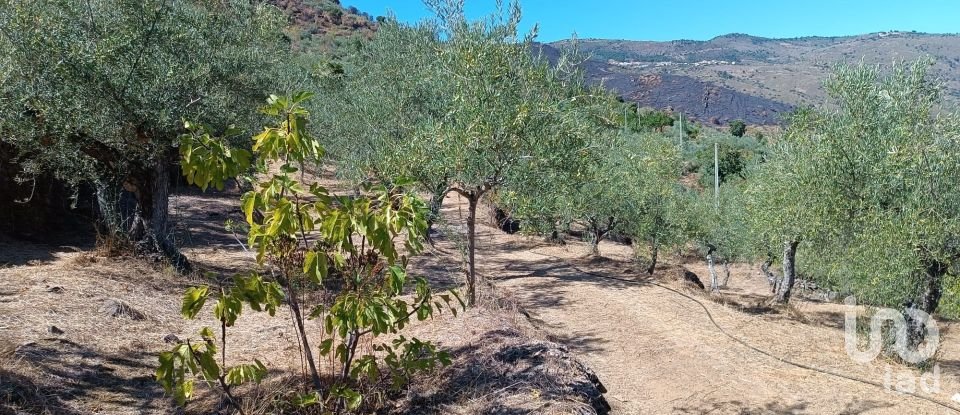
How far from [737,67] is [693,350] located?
150982 millimetres

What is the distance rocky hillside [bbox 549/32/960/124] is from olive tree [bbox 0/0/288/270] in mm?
32365

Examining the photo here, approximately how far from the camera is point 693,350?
9297 millimetres

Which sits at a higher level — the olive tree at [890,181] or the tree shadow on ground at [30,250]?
the olive tree at [890,181]

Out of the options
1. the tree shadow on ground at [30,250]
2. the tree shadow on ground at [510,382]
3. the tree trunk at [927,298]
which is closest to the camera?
the tree shadow on ground at [510,382]

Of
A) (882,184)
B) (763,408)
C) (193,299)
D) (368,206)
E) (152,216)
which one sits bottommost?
(763,408)

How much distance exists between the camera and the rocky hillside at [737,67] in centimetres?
9040

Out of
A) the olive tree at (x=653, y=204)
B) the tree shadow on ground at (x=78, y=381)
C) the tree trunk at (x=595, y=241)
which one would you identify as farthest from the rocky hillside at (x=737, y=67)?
the tree shadow on ground at (x=78, y=381)

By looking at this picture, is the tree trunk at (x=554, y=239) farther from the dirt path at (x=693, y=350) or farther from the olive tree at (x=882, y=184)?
the olive tree at (x=882, y=184)

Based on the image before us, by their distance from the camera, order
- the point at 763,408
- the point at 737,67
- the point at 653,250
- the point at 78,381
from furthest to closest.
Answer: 1. the point at 737,67
2. the point at 653,250
3. the point at 763,408
4. the point at 78,381

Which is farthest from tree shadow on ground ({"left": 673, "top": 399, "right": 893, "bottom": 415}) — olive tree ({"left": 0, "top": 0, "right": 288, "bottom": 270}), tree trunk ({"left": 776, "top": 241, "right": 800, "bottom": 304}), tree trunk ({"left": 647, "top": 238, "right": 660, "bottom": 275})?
tree trunk ({"left": 647, "top": 238, "right": 660, "bottom": 275})

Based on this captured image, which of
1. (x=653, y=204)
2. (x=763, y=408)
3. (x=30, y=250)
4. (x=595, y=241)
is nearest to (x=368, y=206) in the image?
(x=763, y=408)

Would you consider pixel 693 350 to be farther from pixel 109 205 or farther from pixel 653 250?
pixel 109 205

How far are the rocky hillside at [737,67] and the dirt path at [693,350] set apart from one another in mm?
27764

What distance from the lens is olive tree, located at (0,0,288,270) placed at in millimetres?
7996
